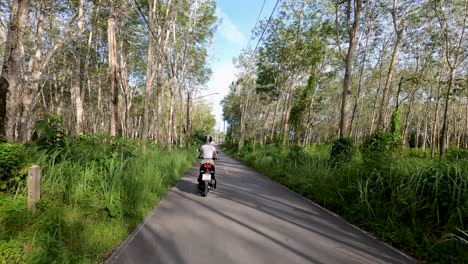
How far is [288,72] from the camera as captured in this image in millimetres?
29609

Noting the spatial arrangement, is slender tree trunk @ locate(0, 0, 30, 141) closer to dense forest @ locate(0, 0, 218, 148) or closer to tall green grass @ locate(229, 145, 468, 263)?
dense forest @ locate(0, 0, 218, 148)

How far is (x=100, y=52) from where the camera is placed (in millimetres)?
30484

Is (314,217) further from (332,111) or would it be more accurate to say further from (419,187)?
(332,111)

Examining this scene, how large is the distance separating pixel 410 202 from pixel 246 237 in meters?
3.50

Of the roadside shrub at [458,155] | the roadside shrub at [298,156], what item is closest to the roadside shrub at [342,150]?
the roadside shrub at [298,156]

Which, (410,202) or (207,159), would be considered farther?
(207,159)

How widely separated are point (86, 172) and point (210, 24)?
2217 cm

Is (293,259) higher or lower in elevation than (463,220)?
lower

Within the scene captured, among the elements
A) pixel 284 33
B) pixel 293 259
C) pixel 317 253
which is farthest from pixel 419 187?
pixel 284 33

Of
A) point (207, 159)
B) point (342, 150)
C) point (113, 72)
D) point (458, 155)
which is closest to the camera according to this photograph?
point (207, 159)

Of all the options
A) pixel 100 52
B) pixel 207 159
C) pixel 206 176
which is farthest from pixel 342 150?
pixel 100 52

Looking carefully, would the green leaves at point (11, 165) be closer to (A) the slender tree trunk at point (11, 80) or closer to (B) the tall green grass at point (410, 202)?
(A) the slender tree trunk at point (11, 80)

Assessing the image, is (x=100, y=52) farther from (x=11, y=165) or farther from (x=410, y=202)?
(x=410, y=202)

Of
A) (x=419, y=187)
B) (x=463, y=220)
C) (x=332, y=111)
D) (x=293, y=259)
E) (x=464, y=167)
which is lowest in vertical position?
(x=293, y=259)
